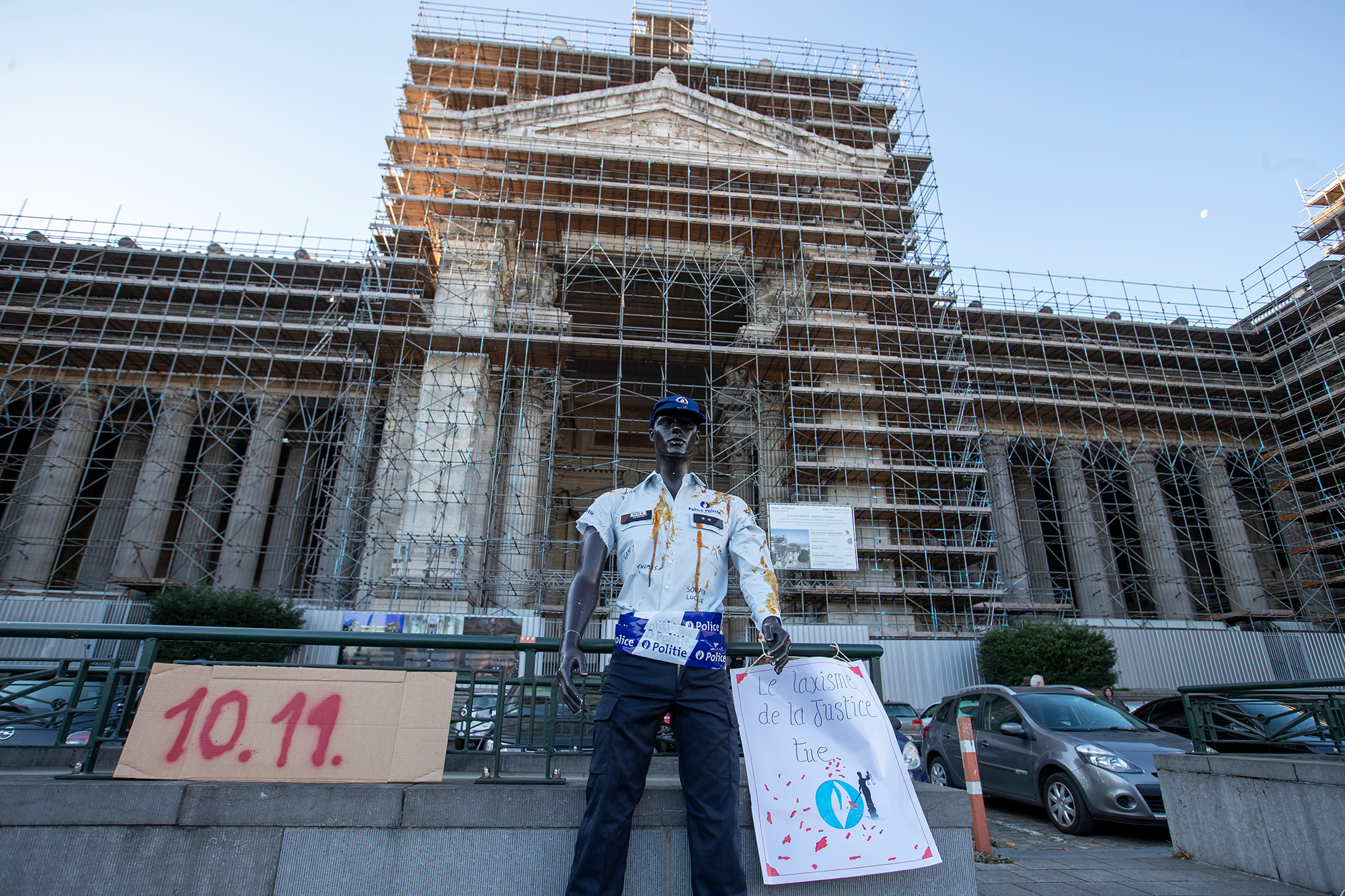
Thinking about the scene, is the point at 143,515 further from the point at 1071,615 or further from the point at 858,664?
the point at 1071,615

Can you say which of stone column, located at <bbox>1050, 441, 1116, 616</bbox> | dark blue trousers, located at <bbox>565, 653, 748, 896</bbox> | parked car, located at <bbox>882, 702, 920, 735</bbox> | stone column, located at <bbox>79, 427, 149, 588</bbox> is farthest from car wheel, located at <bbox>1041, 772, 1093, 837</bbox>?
stone column, located at <bbox>79, 427, 149, 588</bbox>

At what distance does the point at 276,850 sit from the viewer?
325cm

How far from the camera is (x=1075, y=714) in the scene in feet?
28.4

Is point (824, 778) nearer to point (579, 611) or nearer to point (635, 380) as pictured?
point (579, 611)

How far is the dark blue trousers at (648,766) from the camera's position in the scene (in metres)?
2.95

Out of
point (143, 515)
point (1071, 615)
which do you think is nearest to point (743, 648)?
point (1071, 615)

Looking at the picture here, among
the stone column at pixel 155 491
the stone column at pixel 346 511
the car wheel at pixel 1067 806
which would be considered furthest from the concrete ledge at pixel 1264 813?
the stone column at pixel 155 491

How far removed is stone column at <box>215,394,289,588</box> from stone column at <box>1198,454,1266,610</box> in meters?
33.0

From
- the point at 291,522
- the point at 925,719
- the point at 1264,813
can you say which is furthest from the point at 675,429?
the point at 291,522

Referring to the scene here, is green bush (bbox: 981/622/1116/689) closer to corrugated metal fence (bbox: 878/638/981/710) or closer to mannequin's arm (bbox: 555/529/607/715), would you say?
corrugated metal fence (bbox: 878/638/981/710)

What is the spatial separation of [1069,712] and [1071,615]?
61.5 ft

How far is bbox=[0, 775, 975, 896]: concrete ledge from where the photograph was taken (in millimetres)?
3170

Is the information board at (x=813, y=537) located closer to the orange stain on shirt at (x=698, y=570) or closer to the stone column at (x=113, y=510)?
the orange stain on shirt at (x=698, y=570)

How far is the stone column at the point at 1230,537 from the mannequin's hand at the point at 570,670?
97.1 ft
